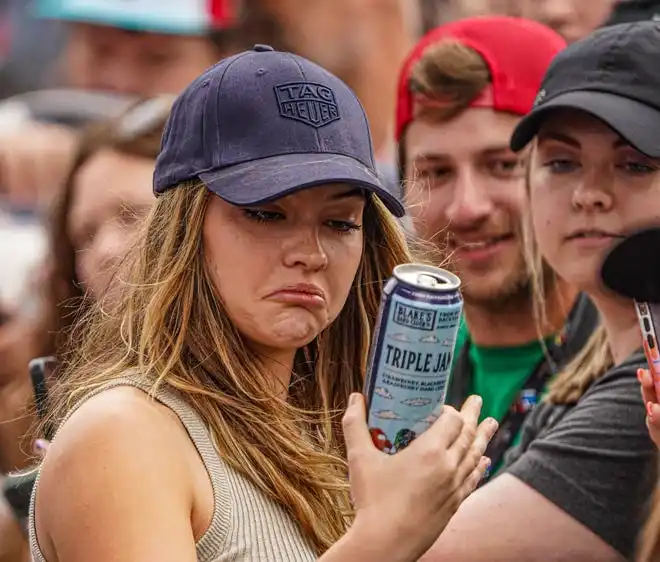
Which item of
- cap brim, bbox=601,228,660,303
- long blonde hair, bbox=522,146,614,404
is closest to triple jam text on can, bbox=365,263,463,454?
cap brim, bbox=601,228,660,303

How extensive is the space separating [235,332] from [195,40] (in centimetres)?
416

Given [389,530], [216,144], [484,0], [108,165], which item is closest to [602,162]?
[216,144]

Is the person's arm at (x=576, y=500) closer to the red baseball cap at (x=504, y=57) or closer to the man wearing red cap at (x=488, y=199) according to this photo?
the man wearing red cap at (x=488, y=199)

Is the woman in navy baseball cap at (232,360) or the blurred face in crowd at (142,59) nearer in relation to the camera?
the woman in navy baseball cap at (232,360)

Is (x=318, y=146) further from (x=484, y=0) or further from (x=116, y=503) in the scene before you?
(x=484, y=0)

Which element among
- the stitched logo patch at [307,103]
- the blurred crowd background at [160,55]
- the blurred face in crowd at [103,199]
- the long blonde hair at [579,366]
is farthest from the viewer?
the blurred crowd background at [160,55]

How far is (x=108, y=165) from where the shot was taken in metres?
4.21

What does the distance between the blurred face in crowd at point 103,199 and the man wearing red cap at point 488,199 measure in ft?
2.53

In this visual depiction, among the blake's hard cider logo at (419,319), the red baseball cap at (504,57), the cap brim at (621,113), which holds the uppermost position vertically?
the blake's hard cider logo at (419,319)

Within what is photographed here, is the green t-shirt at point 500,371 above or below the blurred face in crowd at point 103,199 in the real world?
below

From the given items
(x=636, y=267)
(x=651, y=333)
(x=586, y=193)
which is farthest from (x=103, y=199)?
(x=651, y=333)

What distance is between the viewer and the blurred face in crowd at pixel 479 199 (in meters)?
3.76

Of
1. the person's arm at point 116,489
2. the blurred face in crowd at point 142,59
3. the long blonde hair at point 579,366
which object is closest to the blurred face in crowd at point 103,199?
the long blonde hair at point 579,366

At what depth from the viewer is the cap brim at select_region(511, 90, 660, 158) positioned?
2791 millimetres
